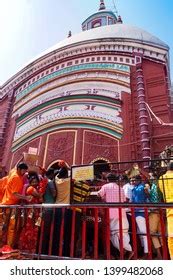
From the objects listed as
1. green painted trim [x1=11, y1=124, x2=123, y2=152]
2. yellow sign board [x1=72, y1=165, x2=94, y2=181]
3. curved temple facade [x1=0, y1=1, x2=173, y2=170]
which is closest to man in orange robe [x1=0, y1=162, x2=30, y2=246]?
yellow sign board [x1=72, y1=165, x2=94, y2=181]

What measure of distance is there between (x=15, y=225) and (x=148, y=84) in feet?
28.6

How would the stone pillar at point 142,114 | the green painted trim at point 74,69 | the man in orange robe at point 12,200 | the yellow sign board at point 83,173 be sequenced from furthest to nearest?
the green painted trim at point 74,69 → the stone pillar at point 142,114 → the man in orange robe at point 12,200 → the yellow sign board at point 83,173

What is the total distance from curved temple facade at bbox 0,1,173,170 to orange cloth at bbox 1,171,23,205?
624 centimetres

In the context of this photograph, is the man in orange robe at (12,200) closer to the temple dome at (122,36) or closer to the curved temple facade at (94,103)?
the curved temple facade at (94,103)

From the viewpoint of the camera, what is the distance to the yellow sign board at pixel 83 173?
3.46 m

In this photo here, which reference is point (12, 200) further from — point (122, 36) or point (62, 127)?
point (122, 36)

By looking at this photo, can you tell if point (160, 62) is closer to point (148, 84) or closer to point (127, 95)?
point (148, 84)

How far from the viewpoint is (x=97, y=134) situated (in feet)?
36.1

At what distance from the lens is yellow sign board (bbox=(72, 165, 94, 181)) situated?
3.46m

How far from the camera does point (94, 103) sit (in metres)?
11.5

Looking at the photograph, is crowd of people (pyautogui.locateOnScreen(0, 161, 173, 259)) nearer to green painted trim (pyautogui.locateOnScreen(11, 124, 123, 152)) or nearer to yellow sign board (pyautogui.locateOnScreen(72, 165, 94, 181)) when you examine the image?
yellow sign board (pyautogui.locateOnScreen(72, 165, 94, 181))

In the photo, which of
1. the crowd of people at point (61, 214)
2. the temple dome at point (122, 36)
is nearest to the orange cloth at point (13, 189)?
the crowd of people at point (61, 214)

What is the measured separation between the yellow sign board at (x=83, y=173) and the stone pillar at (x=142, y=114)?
599 cm
